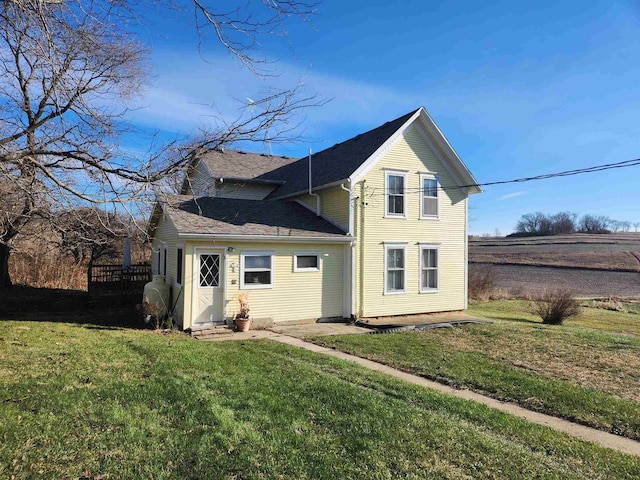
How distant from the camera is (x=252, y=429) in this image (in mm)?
4363

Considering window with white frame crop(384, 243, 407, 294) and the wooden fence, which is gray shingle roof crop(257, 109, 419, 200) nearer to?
window with white frame crop(384, 243, 407, 294)

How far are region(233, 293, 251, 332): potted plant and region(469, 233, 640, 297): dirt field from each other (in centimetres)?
2084

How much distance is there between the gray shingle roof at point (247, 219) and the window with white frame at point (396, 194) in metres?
2.19

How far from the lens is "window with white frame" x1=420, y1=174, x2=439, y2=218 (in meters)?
15.5

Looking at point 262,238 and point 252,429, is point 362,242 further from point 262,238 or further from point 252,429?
point 252,429

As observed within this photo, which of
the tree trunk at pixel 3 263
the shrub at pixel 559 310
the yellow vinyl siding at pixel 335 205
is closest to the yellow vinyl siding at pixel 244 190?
the yellow vinyl siding at pixel 335 205

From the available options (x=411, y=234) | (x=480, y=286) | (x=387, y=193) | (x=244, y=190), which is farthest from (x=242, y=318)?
(x=480, y=286)

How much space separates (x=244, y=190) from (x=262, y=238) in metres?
7.65

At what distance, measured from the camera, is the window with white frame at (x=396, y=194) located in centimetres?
1478

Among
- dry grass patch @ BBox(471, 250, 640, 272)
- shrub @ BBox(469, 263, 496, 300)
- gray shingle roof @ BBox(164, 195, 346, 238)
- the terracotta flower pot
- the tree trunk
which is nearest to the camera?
the terracotta flower pot

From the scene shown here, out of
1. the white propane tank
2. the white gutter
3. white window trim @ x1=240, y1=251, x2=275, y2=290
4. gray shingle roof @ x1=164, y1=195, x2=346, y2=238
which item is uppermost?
gray shingle roof @ x1=164, y1=195, x2=346, y2=238

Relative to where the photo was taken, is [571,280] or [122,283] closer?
[122,283]

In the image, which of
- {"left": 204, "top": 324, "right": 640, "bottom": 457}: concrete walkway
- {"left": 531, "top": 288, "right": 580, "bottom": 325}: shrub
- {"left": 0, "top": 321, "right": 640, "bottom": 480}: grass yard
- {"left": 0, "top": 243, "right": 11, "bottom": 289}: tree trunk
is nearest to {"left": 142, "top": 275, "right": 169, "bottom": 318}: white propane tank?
{"left": 204, "top": 324, "right": 640, "bottom": 457}: concrete walkway

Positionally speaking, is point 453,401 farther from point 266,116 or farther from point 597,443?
point 266,116
